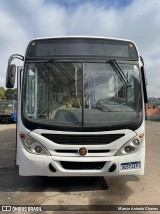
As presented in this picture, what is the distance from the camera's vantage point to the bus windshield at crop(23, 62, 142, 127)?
5789 millimetres

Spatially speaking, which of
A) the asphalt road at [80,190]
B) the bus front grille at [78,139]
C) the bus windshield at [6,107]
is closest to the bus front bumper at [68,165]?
the bus front grille at [78,139]

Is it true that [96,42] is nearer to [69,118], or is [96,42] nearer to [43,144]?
[69,118]

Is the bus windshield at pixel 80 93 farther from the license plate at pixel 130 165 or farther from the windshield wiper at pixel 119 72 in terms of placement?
the license plate at pixel 130 165

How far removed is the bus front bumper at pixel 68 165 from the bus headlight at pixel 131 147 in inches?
3.3

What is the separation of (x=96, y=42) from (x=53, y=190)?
309 cm

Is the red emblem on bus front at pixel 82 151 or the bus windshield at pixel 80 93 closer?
the red emblem on bus front at pixel 82 151

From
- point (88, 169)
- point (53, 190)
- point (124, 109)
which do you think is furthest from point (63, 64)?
point (53, 190)

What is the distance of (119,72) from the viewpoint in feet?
19.7

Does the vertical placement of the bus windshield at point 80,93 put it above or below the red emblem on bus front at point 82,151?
above

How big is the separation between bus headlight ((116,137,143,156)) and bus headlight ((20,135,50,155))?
1.37m

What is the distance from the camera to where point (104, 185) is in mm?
6512

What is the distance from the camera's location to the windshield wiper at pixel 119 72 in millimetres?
5996

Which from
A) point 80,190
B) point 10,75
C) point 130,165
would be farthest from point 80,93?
point 80,190

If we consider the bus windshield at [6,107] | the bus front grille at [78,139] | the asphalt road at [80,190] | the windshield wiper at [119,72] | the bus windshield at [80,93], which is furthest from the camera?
the bus windshield at [6,107]
